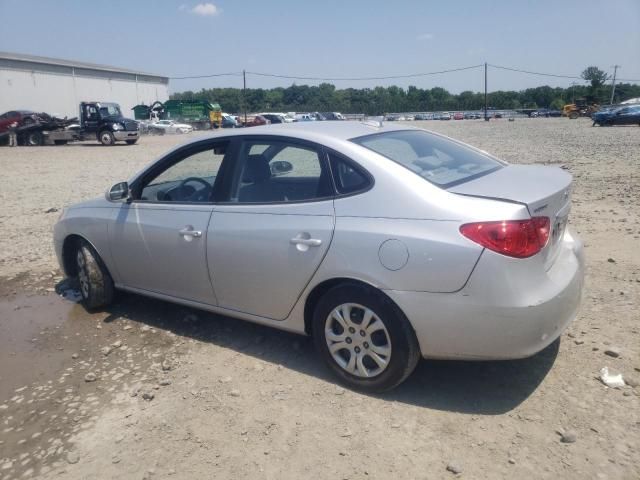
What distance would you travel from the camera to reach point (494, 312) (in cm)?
260

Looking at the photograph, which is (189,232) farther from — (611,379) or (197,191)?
(611,379)

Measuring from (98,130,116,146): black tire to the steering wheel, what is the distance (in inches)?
1064

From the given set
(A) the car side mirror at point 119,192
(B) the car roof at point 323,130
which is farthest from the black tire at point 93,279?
(B) the car roof at point 323,130

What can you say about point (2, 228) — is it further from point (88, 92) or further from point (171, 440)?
point (88, 92)

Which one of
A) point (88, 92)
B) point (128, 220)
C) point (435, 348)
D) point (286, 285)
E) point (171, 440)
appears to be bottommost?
point (171, 440)

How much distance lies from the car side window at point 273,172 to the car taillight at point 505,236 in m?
1.13

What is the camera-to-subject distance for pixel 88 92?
53.7m

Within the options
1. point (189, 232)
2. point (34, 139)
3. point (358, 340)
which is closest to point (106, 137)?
point (34, 139)

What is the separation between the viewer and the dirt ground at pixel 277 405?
8.32ft

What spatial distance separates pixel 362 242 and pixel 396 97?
105312mm

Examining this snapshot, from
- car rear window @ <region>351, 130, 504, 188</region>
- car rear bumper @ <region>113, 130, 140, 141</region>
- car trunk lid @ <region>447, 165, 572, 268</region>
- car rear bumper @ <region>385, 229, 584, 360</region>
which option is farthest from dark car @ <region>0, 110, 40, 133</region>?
car rear bumper @ <region>385, 229, 584, 360</region>

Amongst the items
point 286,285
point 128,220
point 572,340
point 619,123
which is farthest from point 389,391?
point 619,123

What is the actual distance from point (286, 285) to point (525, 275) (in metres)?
1.43

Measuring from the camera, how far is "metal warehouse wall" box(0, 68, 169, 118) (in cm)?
4453
